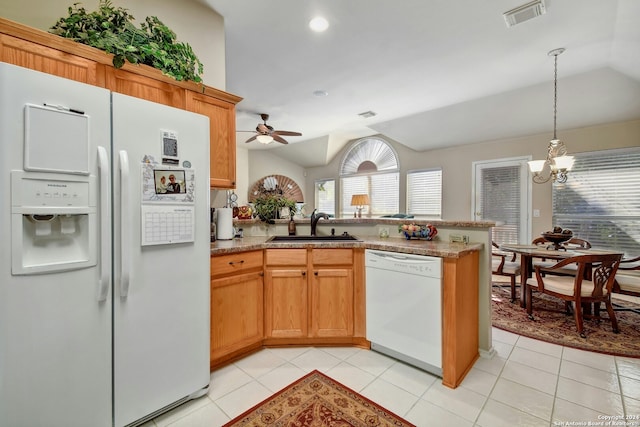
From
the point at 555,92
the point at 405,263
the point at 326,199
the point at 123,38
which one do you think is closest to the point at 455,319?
the point at 405,263

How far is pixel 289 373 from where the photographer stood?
1982mm

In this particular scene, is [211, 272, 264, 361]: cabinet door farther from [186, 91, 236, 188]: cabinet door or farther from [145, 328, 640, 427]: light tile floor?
[186, 91, 236, 188]: cabinet door

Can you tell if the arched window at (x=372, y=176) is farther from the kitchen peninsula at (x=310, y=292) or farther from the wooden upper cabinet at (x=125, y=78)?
the wooden upper cabinet at (x=125, y=78)

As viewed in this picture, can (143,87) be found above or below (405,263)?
above

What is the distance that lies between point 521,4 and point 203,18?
2.58m

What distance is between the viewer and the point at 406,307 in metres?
2.01

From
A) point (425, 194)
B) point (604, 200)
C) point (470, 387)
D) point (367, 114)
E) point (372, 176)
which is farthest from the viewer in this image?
point (372, 176)

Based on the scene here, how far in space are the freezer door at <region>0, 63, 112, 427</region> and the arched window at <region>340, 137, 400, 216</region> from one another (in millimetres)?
5888

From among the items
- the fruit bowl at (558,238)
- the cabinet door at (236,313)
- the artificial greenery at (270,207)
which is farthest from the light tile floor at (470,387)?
the fruit bowl at (558,238)

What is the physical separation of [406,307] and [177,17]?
9.27ft

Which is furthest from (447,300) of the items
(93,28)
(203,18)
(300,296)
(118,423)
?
(203,18)

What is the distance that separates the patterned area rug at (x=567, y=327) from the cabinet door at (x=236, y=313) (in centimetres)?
240

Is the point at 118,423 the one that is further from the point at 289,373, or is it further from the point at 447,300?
the point at 447,300

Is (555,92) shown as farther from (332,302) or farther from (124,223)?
(124,223)
